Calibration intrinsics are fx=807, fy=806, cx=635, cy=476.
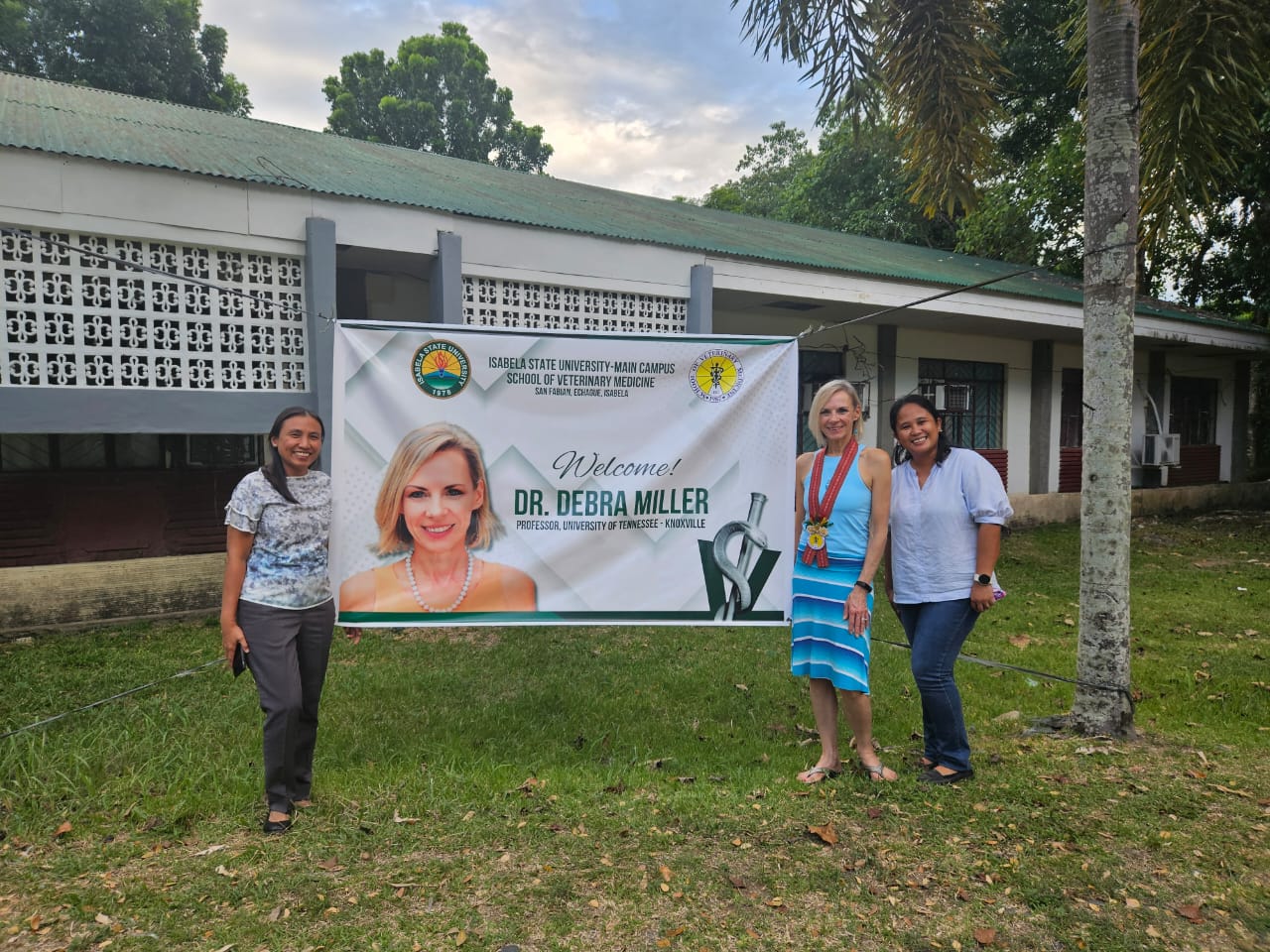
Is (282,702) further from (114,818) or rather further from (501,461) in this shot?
(501,461)

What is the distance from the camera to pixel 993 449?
541 inches

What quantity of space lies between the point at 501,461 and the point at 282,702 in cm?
136

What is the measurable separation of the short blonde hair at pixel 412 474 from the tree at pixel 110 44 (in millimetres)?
21408

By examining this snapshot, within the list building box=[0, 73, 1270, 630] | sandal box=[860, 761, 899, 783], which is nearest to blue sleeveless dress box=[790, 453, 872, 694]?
sandal box=[860, 761, 899, 783]

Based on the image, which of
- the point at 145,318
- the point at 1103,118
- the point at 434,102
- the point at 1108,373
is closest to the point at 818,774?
A: the point at 1108,373

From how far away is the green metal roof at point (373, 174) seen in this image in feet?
21.5

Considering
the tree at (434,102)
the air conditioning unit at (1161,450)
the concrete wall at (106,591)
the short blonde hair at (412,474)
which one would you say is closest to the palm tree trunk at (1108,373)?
the short blonde hair at (412,474)

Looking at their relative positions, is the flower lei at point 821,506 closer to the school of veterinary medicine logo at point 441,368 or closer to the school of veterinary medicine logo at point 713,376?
the school of veterinary medicine logo at point 713,376

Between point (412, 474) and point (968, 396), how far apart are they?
468 inches

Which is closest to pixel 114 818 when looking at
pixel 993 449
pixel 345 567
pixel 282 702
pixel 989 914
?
pixel 282 702

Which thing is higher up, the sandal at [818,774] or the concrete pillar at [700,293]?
the concrete pillar at [700,293]

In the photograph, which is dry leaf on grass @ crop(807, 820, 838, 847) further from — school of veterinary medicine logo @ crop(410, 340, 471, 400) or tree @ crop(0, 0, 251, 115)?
tree @ crop(0, 0, 251, 115)

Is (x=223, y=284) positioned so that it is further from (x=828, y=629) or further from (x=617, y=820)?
(x=828, y=629)

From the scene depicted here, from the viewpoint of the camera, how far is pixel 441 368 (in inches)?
146
